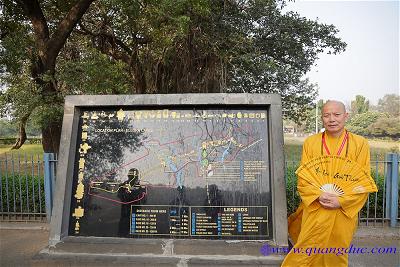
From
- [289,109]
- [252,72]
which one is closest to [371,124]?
[289,109]

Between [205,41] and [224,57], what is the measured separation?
77cm

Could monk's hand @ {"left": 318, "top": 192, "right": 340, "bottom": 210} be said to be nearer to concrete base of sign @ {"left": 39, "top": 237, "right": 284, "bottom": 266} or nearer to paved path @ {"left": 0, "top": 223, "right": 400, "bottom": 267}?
concrete base of sign @ {"left": 39, "top": 237, "right": 284, "bottom": 266}

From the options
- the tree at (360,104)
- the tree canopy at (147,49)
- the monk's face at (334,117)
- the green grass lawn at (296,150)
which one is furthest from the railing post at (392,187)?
the tree at (360,104)

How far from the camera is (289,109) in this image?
16.4 m

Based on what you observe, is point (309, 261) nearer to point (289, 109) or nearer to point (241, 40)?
point (241, 40)

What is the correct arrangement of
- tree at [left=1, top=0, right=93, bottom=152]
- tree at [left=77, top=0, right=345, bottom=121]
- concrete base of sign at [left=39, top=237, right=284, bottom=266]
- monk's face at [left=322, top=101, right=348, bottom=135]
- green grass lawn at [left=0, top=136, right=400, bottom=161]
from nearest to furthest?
1. monk's face at [left=322, top=101, right=348, bottom=135]
2. concrete base of sign at [left=39, top=237, right=284, bottom=266]
3. green grass lawn at [left=0, top=136, right=400, bottom=161]
4. tree at [left=1, top=0, right=93, bottom=152]
5. tree at [left=77, top=0, right=345, bottom=121]

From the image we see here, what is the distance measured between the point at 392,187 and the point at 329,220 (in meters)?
3.20

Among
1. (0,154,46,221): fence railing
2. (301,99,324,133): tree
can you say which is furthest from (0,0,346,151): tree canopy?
(301,99,324,133): tree

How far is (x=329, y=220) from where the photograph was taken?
3139 mm

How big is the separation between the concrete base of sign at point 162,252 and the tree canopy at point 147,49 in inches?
182

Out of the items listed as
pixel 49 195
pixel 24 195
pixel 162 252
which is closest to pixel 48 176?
pixel 49 195

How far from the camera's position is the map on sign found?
3.70m

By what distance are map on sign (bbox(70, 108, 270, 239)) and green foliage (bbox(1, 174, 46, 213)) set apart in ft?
9.20

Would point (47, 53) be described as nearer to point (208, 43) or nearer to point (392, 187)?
point (208, 43)
